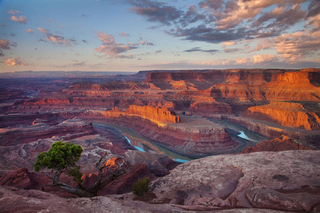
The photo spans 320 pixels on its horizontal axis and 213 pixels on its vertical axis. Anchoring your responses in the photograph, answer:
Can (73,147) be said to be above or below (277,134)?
above

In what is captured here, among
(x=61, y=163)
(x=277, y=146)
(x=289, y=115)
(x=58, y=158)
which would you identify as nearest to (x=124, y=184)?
(x=61, y=163)

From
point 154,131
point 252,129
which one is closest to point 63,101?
point 154,131

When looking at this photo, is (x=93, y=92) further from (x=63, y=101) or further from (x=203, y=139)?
(x=203, y=139)

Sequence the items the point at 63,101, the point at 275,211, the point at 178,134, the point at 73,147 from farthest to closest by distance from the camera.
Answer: the point at 63,101 < the point at 178,134 < the point at 73,147 < the point at 275,211

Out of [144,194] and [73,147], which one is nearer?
[73,147]

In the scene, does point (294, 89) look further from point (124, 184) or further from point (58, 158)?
point (58, 158)

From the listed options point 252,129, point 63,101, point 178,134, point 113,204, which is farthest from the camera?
point 63,101

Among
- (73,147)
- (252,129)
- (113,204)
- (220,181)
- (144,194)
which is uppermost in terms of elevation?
(73,147)

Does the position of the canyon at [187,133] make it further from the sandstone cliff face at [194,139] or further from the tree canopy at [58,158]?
the tree canopy at [58,158]

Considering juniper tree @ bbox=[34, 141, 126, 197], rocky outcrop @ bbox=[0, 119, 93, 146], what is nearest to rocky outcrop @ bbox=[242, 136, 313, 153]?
juniper tree @ bbox=[34, 141, 126, 197]
